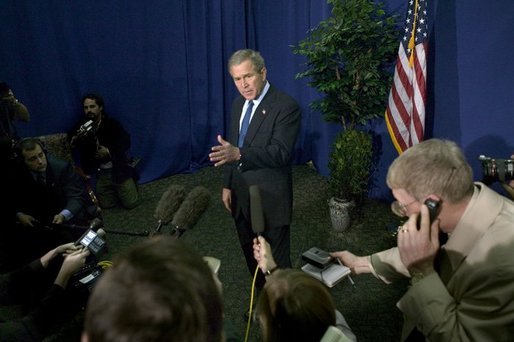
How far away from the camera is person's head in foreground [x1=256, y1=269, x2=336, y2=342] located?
100 cm

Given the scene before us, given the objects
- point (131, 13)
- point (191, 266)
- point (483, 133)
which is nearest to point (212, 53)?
point (131, 13)

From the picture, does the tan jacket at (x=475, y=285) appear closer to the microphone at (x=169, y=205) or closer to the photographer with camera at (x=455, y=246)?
the photographer with camera at (x=455, y=246)

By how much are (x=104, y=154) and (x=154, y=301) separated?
12.5 ft

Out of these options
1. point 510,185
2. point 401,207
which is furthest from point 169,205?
point 510,185

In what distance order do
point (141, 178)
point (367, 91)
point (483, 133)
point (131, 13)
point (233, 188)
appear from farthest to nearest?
point (141, 178), point (131, 13), point (367, 91), point (483, 133), point (233, 188)

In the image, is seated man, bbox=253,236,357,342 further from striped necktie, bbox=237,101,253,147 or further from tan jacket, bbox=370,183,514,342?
striped necktie, bbox=237,101,253,147

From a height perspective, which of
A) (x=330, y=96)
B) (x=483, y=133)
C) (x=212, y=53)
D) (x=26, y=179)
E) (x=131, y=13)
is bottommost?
(x=26, y=179)

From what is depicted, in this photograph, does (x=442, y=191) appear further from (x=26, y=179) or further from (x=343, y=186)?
(x=26, y=179)

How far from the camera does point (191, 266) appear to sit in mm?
733

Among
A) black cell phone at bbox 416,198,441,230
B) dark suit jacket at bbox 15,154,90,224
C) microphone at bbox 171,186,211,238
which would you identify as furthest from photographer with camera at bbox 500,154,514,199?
dark suit jacket at bbox 15,154,90,224

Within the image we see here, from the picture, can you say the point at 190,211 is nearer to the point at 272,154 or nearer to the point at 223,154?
the point at 223,154

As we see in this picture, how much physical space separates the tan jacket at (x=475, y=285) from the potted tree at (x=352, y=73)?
2.20 meters

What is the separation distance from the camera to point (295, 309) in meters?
1.01

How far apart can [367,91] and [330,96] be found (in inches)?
13.4
